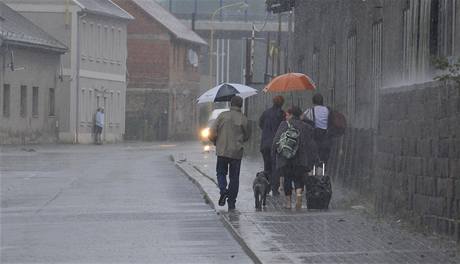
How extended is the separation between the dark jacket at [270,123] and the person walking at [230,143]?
7.99 feet

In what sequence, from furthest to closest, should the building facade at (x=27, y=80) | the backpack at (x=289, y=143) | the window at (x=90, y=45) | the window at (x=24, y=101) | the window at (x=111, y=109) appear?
1. the window at (x=111, y=109)
2. the window at (x=90, y=45)
3. the window at (x=24, y=101)
4. the building facade at (x=27, y=80)
5. the backpack at (x=289, y=143)

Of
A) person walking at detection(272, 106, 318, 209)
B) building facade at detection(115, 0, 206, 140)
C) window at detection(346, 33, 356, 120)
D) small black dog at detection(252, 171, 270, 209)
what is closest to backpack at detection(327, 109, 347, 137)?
small black dog at detection(252, 171, 270, 209)

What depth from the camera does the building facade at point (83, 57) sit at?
73.6 meters

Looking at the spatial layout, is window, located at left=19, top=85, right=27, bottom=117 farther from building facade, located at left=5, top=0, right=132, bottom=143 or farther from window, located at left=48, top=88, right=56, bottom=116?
building facade, located at left=5, top=0, right=132, bottom=143

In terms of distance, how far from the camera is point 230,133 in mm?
21562

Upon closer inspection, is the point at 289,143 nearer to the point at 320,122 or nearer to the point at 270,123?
the point at 270,123

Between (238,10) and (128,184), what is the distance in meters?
73.1

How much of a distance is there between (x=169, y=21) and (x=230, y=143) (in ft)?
242

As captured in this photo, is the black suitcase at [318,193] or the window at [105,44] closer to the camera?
the black suitcase at [318,193]

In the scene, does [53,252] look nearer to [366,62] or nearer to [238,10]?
[366,62]

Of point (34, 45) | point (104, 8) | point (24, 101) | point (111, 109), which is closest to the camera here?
point (34, 45)

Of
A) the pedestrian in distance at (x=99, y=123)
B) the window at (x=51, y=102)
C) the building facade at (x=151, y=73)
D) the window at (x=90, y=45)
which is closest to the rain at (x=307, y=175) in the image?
the window at (x=51, y=102)

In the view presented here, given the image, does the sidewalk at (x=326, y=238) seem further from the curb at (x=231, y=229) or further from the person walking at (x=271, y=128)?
the person walking at (x=271, y=128)

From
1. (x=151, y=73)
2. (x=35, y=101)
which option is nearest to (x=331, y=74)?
(x=35, y=101)
